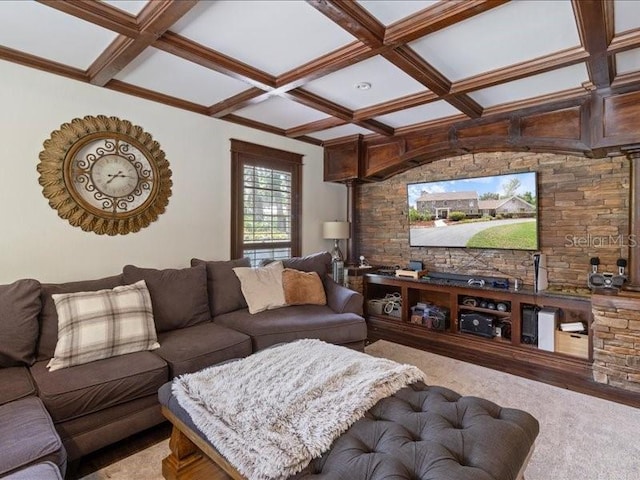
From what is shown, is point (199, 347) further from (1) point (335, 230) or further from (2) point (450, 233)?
(2) point (450, 233)

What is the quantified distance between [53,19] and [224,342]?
2221mm

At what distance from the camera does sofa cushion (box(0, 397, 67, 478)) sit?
1.31 metres

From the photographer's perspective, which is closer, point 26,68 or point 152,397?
point 152,397

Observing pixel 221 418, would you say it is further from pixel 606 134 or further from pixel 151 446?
pixel 606 134

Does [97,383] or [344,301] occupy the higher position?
[344,301]

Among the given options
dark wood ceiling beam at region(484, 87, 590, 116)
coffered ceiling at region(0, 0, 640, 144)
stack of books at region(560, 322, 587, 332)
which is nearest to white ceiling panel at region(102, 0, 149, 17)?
coffered ceiling at region(0, 0, 640, 144)

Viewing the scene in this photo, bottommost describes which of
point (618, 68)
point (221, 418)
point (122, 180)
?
point (221, 418)

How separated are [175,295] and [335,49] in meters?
2.16

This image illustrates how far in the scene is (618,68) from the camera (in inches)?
97.1

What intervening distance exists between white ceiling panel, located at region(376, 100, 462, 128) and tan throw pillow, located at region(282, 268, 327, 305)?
1.84 metres

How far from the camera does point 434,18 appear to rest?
6.01ft

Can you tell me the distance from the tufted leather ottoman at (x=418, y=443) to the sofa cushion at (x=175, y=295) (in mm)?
1075

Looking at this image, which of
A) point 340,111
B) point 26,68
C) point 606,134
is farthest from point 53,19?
point 606,134

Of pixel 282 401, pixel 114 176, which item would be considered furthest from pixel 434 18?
pixel 114 176
